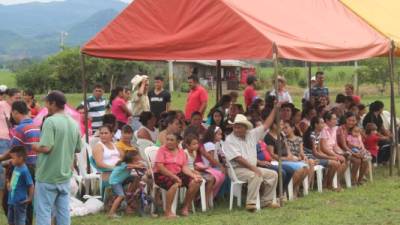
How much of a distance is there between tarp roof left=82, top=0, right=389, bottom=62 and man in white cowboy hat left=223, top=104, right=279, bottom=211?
94 cm

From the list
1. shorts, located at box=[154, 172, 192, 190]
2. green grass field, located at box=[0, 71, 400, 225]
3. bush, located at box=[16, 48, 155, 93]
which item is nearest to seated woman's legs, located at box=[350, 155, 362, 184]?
green grass field, located at box=[0, 71, 400, 225]

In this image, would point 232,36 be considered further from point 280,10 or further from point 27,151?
point 27,151

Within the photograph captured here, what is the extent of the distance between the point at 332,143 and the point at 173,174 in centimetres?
327

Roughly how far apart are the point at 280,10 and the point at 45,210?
17.4 feet

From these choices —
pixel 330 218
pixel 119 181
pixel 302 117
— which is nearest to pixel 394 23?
pixel 302 117

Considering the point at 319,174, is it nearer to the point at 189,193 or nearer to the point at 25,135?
the point at 189,193

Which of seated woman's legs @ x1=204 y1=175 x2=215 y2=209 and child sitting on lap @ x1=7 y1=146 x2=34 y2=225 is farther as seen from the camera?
seated woman's legs @ x1=204 y1=175 x2=215 y2=209

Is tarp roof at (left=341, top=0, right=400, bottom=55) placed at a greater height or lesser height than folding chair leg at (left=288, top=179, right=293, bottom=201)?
greater

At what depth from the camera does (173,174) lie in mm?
7980

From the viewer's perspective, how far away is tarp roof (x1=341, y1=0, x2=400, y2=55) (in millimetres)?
11070

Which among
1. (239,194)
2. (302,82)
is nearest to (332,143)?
(239,194)

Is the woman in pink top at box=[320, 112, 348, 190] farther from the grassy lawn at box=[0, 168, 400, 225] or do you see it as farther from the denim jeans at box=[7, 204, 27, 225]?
the denim jeans at box=[7, 204, 27, 225]

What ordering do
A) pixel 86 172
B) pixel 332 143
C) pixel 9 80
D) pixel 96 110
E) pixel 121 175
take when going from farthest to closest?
pixel 9 80
pixel 96 110
pixel 332 143
pixel 86 172
pixel 121 175

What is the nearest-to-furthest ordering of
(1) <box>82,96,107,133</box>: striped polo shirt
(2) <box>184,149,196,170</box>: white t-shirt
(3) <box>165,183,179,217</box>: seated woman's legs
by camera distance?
(3) <box>165,183,179,217</box>: seated woman's legs < (2) <box>184,149,196,170</box>: white t-shirt < (1) <box>82,96,107,133</box>: striped polo shirt
